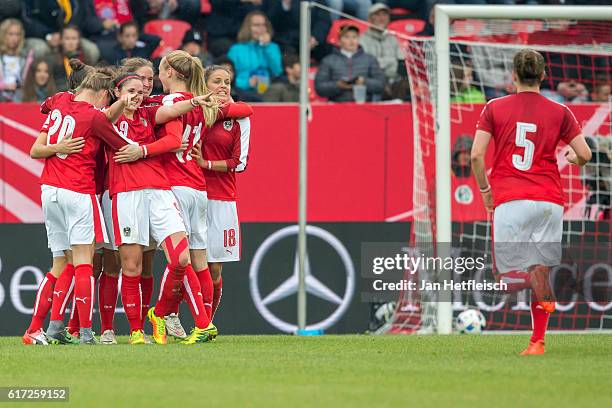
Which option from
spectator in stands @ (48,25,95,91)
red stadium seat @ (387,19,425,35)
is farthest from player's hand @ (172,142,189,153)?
red stadium seat @ (387,19,425,35)

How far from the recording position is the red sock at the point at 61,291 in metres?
9.20

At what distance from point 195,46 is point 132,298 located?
675 cm

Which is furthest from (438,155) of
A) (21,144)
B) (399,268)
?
(21,144)

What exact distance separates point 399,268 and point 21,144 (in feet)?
14.3

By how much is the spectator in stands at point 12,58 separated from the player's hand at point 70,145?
5.93 m

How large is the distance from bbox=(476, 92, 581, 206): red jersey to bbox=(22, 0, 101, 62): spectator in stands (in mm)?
8236

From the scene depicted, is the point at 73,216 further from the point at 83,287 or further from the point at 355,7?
the point at 355,7

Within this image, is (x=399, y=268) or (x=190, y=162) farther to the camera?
(x=399, y=268)

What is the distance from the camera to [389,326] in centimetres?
1288

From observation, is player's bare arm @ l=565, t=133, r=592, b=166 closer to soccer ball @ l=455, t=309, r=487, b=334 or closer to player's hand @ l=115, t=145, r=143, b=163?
player's hand @ l=115, t=145, r=143, b=163

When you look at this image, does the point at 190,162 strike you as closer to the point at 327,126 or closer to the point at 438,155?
the point at 438,155

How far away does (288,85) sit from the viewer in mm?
15359

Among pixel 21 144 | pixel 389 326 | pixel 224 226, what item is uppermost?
pixel 21 144

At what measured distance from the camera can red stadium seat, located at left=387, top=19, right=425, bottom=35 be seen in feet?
55.2
